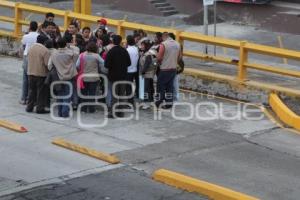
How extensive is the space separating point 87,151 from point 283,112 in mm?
4235

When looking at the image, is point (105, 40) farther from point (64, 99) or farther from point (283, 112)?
point (283, 112)

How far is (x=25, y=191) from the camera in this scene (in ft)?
32.5

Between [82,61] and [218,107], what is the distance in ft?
10.1

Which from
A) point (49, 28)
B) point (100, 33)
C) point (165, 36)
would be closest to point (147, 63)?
point (165, 36)

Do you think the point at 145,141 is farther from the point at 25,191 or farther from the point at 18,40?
the point at 18,40

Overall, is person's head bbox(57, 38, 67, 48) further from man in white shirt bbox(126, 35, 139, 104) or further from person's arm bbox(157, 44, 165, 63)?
person's arm bbox(157, 44, 165, 63)

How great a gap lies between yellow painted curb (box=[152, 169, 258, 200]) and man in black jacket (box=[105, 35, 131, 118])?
3.53 m

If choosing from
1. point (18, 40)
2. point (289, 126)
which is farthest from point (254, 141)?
point (18, 40)

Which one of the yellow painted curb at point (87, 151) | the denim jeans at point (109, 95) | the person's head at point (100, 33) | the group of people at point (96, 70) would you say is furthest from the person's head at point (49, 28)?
the yellow painted curb at point (87, 151)

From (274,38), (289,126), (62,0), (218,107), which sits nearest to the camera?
(289,126)

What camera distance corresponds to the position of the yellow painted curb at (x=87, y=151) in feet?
37.1

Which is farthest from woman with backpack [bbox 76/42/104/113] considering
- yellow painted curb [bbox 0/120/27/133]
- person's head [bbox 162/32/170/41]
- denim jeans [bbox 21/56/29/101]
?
yellow painted curb [bbox 0/120/27/133]

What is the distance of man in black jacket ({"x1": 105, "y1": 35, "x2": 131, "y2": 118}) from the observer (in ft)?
44.6

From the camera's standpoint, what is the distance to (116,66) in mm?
13648
